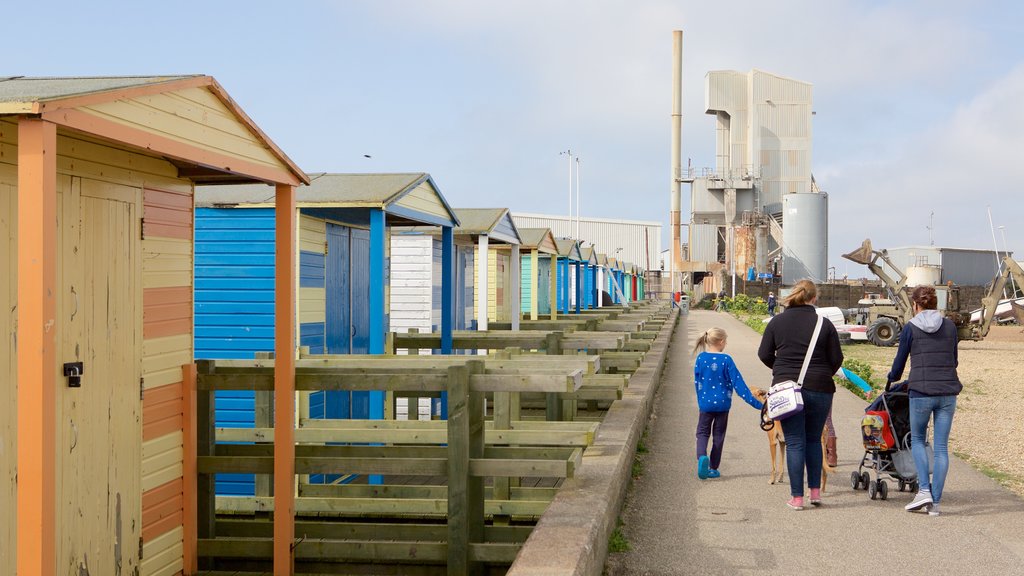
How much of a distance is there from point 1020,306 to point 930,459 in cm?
2465

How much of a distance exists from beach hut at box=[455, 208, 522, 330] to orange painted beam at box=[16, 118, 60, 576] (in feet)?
31.6

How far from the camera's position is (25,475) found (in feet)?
11.8

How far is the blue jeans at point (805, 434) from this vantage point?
23.4 feet

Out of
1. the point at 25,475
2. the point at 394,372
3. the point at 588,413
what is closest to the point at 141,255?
the point at 394,372

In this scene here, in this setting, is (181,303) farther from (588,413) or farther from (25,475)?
(588,413)

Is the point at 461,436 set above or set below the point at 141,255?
below

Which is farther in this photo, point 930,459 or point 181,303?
point 930,459

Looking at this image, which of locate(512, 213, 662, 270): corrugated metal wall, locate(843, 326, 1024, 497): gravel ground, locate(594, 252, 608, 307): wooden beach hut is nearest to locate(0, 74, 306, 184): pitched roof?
locate(843, 326, 1024, 497): gravel ground

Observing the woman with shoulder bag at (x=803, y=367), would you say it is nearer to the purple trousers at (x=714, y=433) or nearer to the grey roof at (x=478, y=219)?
the purple trousers at (x=714, y=433)

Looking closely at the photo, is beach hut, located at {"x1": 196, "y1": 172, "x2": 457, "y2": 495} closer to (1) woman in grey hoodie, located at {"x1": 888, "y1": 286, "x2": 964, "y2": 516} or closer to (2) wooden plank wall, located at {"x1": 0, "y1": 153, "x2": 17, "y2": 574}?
(2) wooden plank wall, located at {"x1": 0, "y1": 153, "x2": 17, "y2": 574}

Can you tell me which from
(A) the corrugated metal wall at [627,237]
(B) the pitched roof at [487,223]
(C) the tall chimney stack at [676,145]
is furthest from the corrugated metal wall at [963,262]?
(B) the pitched roof at [487,223]

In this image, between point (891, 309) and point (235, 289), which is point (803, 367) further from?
point (891, 309)

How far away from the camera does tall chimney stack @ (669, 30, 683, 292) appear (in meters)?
61.2

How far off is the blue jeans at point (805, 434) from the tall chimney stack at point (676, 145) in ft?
177
